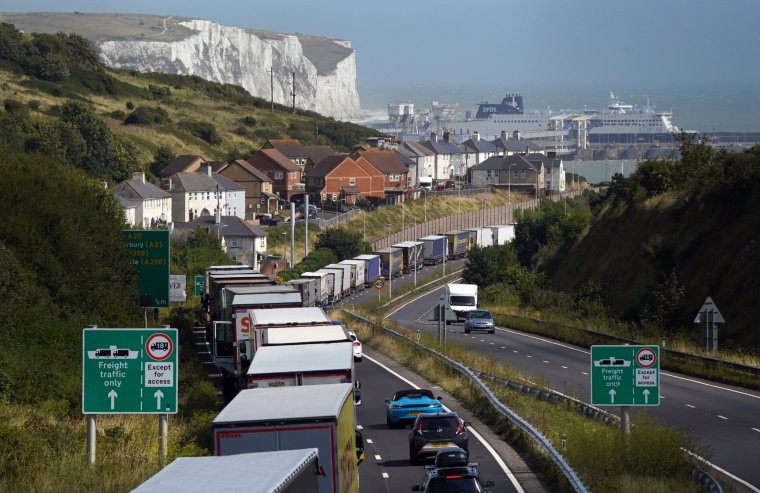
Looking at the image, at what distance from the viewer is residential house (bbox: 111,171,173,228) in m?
94.3

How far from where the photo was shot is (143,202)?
9612cm

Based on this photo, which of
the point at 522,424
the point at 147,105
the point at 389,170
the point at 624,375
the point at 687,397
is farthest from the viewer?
the point at 147,105

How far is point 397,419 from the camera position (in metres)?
28.9

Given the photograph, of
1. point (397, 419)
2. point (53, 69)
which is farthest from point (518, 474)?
point (53, 69)

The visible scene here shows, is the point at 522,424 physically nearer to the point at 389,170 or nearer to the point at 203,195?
the point at 203,195

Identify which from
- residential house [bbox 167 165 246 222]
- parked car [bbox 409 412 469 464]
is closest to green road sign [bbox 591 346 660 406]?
parked car [bbox 409 412 469 464]

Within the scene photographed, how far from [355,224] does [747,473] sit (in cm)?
10086

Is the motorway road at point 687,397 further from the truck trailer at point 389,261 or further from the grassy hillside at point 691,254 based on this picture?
the truck trailer at point 389,261

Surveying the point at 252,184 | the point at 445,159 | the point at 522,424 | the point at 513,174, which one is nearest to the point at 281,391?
the point at 522,424

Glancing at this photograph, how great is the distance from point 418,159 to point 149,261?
135m

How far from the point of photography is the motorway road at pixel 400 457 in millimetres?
21922

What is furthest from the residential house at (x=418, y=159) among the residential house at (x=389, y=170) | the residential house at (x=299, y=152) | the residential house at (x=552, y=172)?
the residential house at (x=299, y=152)

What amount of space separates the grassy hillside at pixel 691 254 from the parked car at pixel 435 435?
20.0 metres

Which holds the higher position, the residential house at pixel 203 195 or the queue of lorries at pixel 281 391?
the residential house at pixel 203 195
